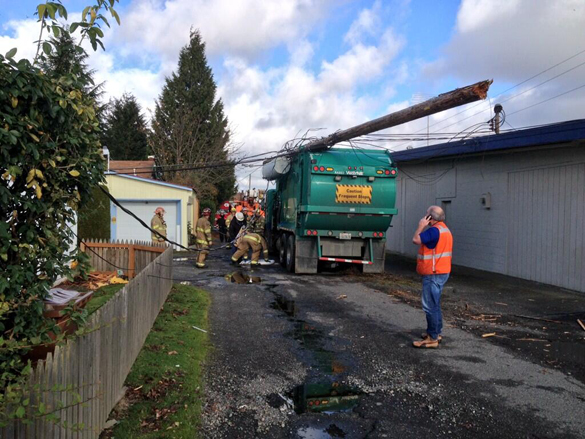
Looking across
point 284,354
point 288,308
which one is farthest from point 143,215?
point 284,354

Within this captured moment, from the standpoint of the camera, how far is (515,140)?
1281 centimetres

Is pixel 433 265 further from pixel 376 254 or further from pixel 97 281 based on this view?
pixel 97 281

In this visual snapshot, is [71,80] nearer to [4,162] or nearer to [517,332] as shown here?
[4,162]

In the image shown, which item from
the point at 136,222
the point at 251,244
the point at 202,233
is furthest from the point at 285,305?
the point at 136,222

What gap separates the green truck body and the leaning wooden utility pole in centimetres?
63

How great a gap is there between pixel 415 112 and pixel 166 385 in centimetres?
648

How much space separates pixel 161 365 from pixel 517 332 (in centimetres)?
524

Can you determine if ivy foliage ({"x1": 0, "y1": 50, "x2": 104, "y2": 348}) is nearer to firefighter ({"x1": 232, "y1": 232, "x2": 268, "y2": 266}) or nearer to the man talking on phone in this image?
the man talking on phone

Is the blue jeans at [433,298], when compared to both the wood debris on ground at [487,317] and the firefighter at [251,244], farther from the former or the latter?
the firefighter at [251,244]

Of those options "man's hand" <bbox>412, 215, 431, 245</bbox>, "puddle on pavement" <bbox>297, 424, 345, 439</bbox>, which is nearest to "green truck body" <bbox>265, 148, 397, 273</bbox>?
"man's hand" <bbox>412, 215, 431, 245</bbox>

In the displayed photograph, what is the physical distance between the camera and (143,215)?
67.3 ft

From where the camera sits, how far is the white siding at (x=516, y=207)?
38.2ft

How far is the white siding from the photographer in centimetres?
1164

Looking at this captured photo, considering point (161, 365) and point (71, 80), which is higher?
point (71, 80)
